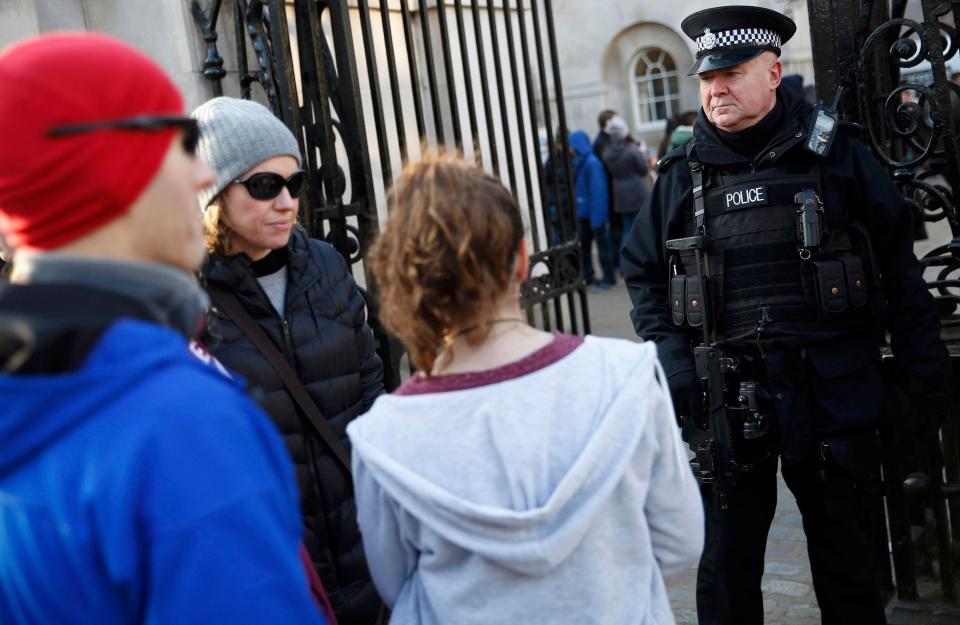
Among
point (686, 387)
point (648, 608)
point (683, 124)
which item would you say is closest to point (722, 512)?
point (686, 387)

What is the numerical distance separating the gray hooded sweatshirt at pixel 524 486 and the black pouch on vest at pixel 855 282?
4.63ft

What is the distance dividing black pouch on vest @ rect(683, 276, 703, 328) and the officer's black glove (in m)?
0.17

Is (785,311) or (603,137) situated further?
(603,137)

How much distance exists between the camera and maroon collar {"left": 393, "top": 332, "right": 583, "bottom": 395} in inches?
69.7

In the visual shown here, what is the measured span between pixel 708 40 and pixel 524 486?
2.10 m

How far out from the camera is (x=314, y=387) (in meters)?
2.57

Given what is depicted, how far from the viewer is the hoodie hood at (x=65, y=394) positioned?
1185 millimetres

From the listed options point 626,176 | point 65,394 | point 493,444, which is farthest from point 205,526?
point 626,176

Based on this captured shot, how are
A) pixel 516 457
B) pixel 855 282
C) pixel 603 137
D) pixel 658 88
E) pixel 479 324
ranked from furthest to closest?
1. pixel 658 88
2. pixel 603 137
3. pixel 855 282
4. pixel 479 324
5. pixel 516 457

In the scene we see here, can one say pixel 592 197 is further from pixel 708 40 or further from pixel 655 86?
pixel 655 86

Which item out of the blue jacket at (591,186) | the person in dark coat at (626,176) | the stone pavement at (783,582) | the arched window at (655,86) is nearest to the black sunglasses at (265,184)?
the stone pavement at (783,582)

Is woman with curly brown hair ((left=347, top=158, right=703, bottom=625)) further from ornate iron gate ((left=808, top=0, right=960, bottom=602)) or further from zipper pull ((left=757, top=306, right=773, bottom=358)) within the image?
ornate iron gate ((left=808, top=0, right=960, bottom=602))

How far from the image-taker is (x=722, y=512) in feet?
11.0

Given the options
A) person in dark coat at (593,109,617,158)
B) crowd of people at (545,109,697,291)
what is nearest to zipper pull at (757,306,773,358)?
crowd of people at (545,109,697,291)
